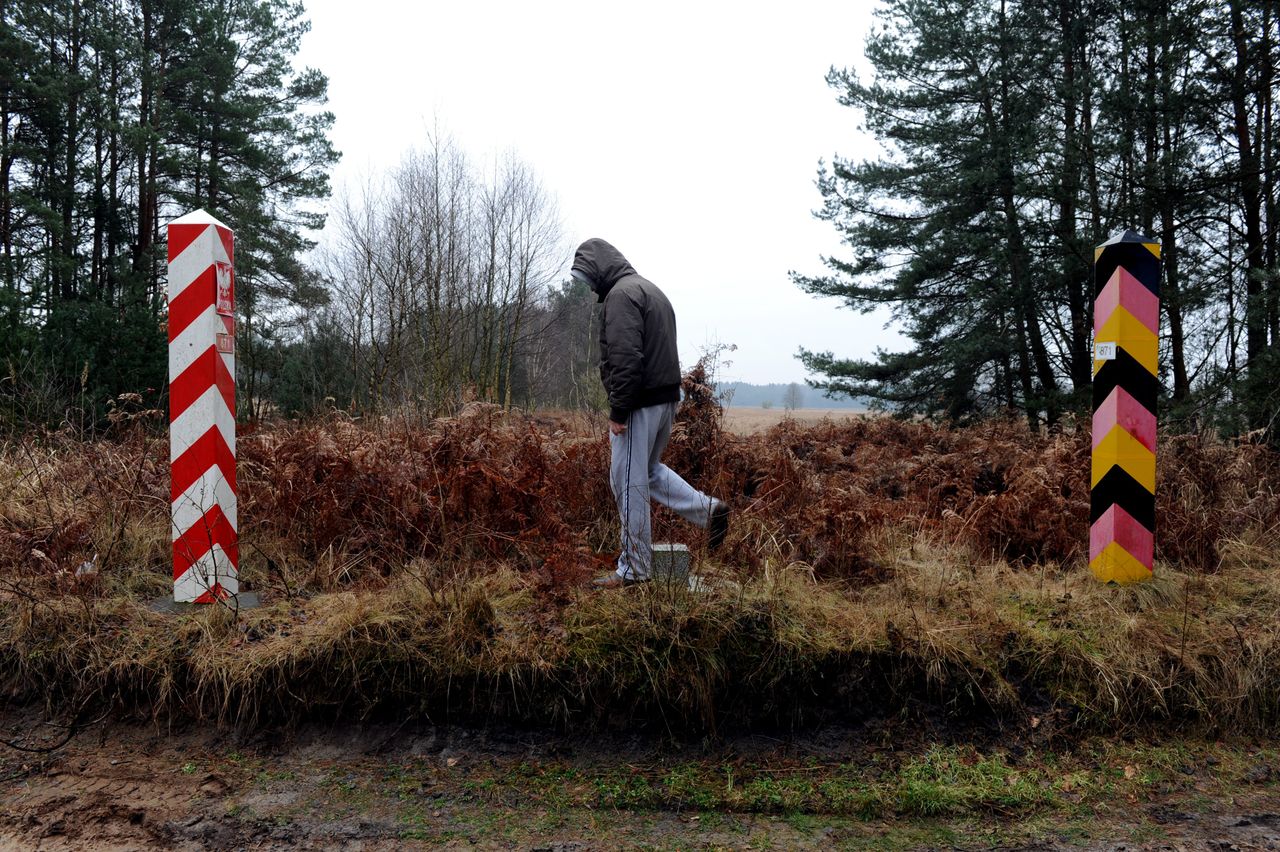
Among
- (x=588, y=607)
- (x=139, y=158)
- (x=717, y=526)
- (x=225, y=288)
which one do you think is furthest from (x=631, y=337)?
(x=139, y=158)

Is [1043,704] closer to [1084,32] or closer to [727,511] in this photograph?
[727,511]

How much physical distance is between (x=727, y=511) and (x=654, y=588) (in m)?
1.08

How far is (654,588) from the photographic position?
386cm

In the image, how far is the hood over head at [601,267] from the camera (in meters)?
4.61

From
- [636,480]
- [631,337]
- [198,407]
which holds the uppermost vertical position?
[631,337]

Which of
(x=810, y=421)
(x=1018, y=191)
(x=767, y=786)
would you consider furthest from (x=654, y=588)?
(x=1018, y=191)

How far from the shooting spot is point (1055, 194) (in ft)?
45.4

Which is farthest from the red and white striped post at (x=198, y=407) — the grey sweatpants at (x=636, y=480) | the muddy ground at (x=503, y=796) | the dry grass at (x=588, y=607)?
the grey sweatpants at (x=636, y=480)

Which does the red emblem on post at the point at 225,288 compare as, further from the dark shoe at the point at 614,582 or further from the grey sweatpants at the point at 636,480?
the dark shoe at the point at 614,582

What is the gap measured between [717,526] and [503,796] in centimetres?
205

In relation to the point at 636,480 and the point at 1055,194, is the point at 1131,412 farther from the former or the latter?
the point at 1055,194

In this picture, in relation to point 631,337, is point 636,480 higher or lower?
lower

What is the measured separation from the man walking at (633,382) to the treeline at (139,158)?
1474cm

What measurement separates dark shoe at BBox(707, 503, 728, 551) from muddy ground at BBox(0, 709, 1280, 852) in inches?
53.5
